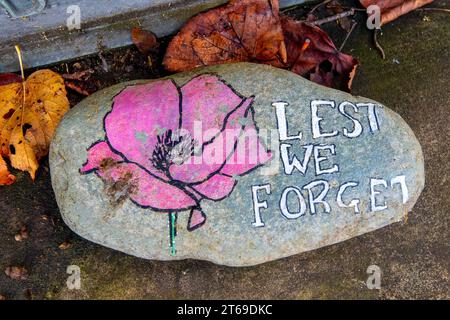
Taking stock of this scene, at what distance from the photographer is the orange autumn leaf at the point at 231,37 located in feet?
7.34

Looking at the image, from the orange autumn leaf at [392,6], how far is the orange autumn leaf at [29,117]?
4.91 feet

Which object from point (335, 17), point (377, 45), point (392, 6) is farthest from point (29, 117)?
point (392, 6)

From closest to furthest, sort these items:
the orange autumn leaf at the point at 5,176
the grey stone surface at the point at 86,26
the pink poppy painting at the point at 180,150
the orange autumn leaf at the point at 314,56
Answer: the pink poppy painting at the point at 180,150 < the grey stone surface at the point at 86,26 < the orange autumn leaf at the point at 5,176 < the orange autumn leaf at the point at 314,56

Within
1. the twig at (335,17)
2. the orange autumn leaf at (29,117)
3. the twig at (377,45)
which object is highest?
the twig at (335,17)

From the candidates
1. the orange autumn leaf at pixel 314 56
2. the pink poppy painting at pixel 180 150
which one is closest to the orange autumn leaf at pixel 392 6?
the orange autumn leaf at pixel 314 56

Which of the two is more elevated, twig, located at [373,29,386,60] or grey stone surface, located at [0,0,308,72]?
grey stone surface, located at [0,0,308,72]

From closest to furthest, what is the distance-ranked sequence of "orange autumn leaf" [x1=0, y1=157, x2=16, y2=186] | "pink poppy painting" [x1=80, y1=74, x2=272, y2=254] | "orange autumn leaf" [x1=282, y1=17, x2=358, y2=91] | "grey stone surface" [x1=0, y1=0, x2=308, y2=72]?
"pink poppy painting" [x1=80, y1=74, x2=272, y2=254] < "grey stone surface" [x1=0, y1=0, x2=308, y2=72] < "orange autumn leaf" [x1=0, y1=157, x2=16, y2=186] < "orange autumn leaf" [x1=282, y1=17, x2=358, y2=91]

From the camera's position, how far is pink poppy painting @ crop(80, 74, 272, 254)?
192 cm

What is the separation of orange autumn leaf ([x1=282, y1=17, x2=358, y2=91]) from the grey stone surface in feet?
0.60

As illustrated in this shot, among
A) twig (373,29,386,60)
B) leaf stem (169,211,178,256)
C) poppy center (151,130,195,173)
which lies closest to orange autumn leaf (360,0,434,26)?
twig (373,29,386,60)

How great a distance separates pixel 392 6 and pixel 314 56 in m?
0.46

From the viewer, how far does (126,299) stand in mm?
2334

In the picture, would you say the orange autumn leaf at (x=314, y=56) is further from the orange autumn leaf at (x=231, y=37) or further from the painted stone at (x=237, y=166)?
the painted stone at (x=237, y=166)

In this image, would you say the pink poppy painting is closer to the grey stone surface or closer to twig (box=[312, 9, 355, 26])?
the grey stone surface
